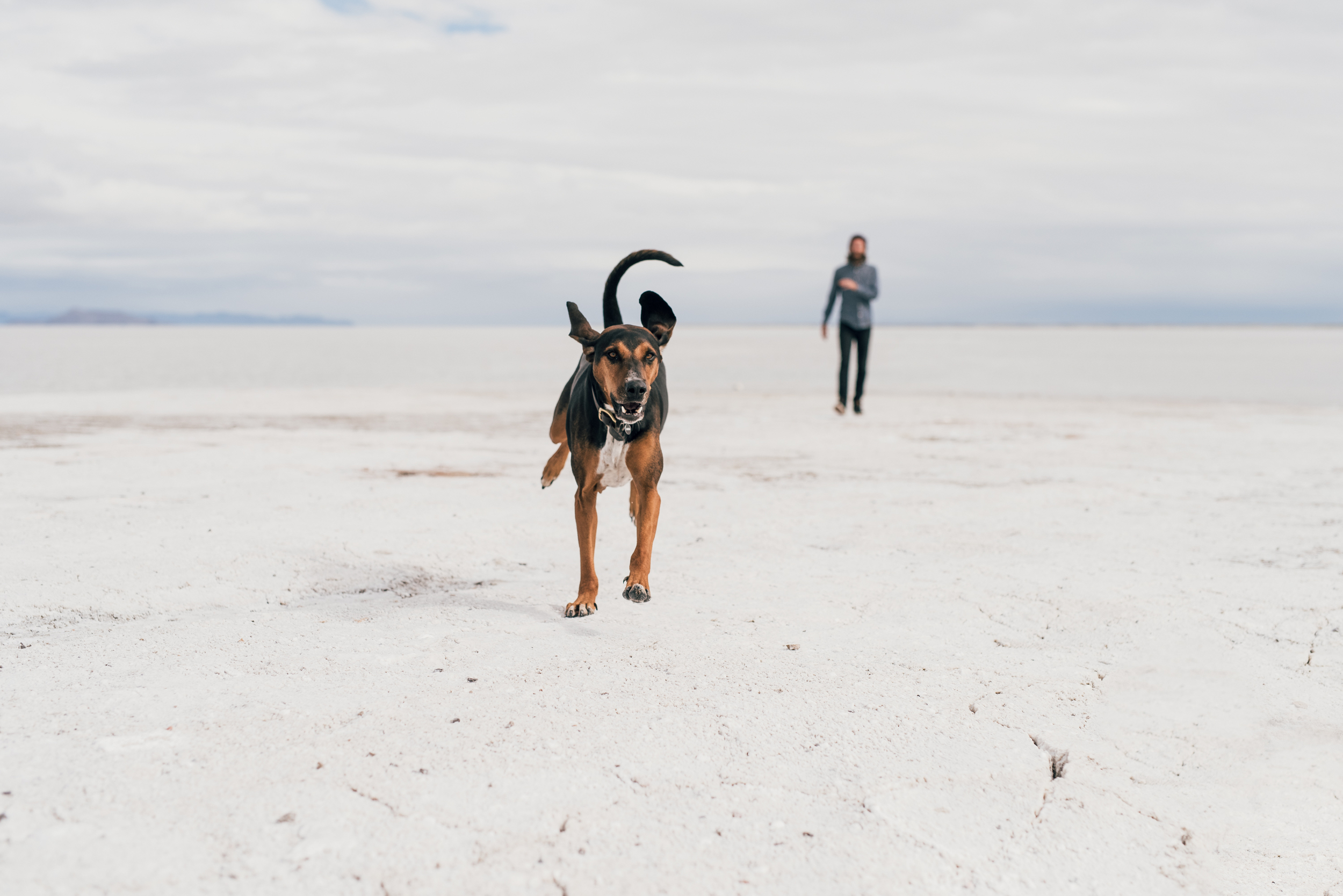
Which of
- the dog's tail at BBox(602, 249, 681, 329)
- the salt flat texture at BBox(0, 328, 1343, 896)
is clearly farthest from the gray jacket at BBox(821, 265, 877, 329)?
the dog's tail at BBox(602, 249, 681, 329)

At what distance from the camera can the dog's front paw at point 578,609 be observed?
4.55 meters

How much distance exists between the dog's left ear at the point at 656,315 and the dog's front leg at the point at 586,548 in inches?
30.1

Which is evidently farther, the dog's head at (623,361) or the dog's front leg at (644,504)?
the dog's front leg at (644,504)

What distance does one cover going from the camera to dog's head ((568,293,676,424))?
3.95 m

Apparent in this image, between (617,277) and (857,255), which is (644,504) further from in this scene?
(857,255)

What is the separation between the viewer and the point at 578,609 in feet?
15.0

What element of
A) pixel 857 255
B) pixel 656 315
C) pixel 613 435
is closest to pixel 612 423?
pixel 613 435

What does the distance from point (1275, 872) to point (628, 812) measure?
5.85 feet

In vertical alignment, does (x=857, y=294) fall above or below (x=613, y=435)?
above

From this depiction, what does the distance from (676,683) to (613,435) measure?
46.5 inches

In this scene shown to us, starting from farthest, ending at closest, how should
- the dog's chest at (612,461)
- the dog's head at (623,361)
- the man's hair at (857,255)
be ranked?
the man's hair at (857,255)
the dog's chest at (612,461)
the dog's head at (623,361)

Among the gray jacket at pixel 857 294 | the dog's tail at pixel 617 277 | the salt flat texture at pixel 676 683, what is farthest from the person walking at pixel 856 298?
the dog's tail at pixel 617 277

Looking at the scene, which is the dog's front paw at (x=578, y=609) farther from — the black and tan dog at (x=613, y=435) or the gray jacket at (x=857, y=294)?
the gray jacket at (x=857, y=294)

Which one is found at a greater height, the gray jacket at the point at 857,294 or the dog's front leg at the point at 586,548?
the gray jacket at the point at 857,294
